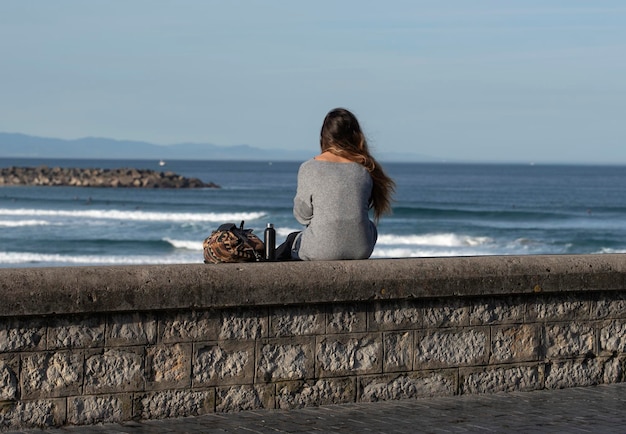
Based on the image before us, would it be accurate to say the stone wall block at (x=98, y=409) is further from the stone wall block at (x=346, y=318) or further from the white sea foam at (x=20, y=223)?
the white sea foam at (x=20, y=223)

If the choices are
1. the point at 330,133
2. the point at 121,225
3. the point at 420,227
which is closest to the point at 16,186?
the point at 121,225

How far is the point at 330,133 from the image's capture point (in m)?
6.16

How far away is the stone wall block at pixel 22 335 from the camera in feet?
16.6

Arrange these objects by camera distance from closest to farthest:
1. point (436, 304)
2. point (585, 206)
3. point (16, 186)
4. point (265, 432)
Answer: point (265, 432) → point (436, 304) → point (585, 206) → point (16, 186)

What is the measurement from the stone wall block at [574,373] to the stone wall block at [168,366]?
7.99 ft

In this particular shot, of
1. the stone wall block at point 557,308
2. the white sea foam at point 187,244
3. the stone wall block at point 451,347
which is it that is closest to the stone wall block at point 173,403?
the stone wall block at point 451,347

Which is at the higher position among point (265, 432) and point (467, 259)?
point (467, 259)

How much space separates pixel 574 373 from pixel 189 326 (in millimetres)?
2660

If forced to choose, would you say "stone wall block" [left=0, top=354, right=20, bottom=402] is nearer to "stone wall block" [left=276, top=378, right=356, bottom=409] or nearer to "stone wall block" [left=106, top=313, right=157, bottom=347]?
"stone wall block" [left=106, top=313, right=157, bottom=347]

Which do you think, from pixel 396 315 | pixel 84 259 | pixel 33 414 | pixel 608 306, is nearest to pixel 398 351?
pixel 396 315

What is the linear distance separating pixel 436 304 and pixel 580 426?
1.12 metres

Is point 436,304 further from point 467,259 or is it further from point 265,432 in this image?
point 265,432

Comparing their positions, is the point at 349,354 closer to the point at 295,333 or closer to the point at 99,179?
the point at 295,333

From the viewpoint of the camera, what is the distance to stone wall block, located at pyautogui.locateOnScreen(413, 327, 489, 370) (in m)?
6.12
